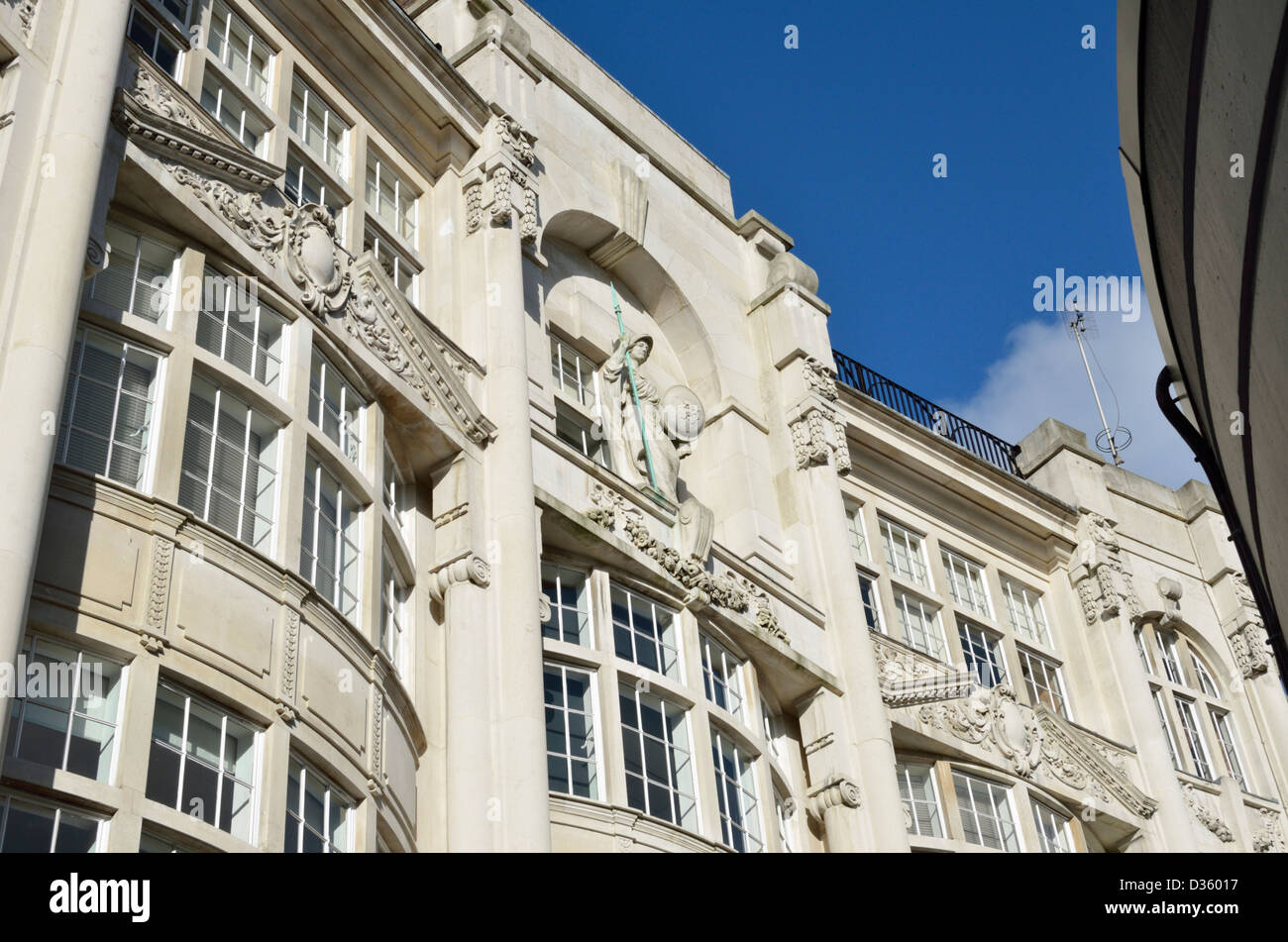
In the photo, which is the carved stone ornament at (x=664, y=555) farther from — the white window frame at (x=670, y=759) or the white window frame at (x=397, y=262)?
the white window frame at (x=397, y=262)

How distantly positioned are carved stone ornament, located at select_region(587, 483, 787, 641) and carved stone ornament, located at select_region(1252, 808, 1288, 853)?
13521 millimetres

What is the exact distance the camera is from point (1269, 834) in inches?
1188

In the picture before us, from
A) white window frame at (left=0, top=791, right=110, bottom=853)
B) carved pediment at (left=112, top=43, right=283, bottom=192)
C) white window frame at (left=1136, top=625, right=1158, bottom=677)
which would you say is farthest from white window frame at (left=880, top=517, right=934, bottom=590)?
white window frame at (left=0, top=791, right=110, bottom=853)

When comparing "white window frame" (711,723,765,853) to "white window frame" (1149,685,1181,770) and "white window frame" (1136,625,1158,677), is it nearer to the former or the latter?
"white window frame" (1149,685,1181,770)

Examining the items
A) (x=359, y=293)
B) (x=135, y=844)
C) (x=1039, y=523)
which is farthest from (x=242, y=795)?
(x=1039, y=523)

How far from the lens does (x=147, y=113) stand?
15648 millimetres

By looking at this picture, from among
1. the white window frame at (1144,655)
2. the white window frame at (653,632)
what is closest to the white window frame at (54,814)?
the white window frame at (653,632)

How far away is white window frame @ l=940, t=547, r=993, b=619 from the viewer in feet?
97.0

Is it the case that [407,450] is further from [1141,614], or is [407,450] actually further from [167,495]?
[1141,614]

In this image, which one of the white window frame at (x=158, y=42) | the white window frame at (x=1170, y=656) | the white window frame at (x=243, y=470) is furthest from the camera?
the white window frame at (x=1170, y=656)

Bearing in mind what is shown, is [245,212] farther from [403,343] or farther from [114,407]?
[114,407]

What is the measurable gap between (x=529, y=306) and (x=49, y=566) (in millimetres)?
10572

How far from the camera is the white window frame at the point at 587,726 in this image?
17750 mm

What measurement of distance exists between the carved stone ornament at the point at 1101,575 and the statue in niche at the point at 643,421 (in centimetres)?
1082
